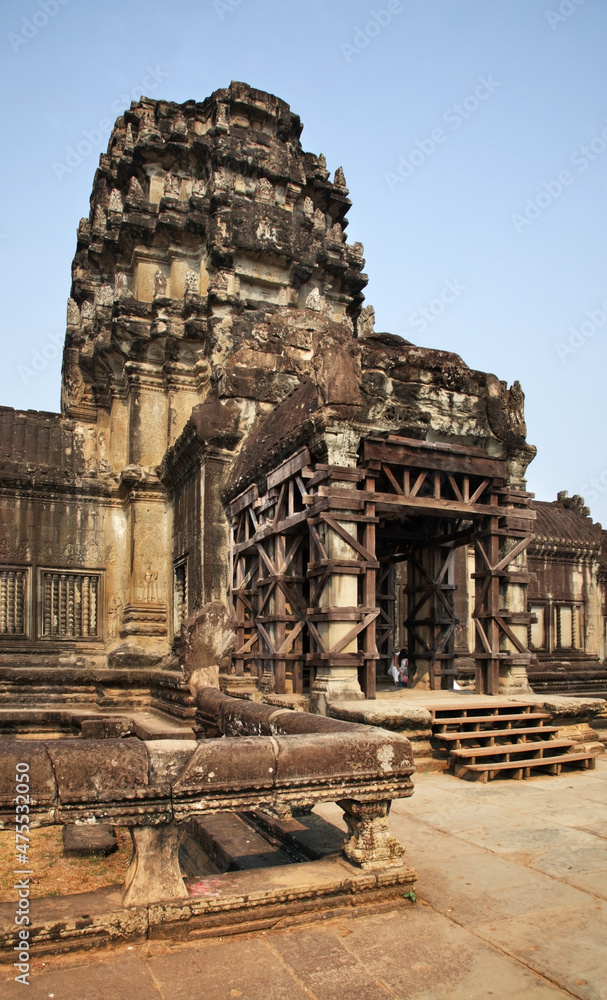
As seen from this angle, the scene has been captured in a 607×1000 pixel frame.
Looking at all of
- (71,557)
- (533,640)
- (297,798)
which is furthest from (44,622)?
(297,798)

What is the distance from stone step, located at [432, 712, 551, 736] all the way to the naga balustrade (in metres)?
4.06

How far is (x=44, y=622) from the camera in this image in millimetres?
14469

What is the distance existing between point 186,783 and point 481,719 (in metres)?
5.49

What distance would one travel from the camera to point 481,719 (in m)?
8.27

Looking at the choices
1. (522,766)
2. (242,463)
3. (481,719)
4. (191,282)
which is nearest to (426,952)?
(522,766)

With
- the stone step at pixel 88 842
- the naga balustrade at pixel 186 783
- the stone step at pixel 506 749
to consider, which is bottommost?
the stone step at pixel 88 842

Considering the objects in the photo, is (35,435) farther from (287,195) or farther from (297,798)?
(297,798)

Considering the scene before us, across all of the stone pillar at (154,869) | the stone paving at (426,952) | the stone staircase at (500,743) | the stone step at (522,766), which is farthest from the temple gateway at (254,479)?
the stone pillar at (154,869)

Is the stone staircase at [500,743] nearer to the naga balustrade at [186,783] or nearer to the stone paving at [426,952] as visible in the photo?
the stone paving at [426,952]

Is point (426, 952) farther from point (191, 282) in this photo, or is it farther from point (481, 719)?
point (191, 282)

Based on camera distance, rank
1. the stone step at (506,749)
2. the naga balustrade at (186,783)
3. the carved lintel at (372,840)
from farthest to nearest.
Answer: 1. the stone step at (506,749)
2. the carved lintel at (372,840)
3. the naga balustrade at (186,783)

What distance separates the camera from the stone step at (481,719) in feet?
26.3

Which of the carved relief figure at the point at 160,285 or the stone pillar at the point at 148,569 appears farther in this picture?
the carved relief figure at the point at 160,285

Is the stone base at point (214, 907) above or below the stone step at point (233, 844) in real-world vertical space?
above
